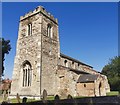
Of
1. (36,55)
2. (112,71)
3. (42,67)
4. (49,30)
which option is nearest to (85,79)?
(42,67)

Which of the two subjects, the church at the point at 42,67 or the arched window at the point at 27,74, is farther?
the arched window at the point at 27,74

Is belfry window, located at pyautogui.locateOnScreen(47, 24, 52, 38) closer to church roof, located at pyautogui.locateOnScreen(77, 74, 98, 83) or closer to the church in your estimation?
the church

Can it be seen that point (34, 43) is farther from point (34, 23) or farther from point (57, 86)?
point (57, 86)

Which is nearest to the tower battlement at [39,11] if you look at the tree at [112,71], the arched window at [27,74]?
the arched window at [27,74]

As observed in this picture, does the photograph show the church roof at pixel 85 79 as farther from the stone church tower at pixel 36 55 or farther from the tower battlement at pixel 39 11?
the tower battlement at pixel 39 11

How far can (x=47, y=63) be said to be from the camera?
2566 centimetres

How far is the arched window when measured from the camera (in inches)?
991

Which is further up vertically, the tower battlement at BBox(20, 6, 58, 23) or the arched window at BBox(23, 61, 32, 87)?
the tower battlement at BBox(20, 6, 58, 23)

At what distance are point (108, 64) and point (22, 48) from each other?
109 feet

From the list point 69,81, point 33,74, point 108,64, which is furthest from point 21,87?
point 108,64

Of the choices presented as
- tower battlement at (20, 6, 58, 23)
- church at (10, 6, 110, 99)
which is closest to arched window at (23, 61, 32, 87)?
church at (10, 6, 110, 99)

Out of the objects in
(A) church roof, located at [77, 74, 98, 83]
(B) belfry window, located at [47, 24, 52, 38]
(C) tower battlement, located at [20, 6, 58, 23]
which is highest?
(C) tower battlement, located at [20, 6, 58, 23]

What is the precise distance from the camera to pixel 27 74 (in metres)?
25.7

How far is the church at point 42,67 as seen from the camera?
2450 cm
